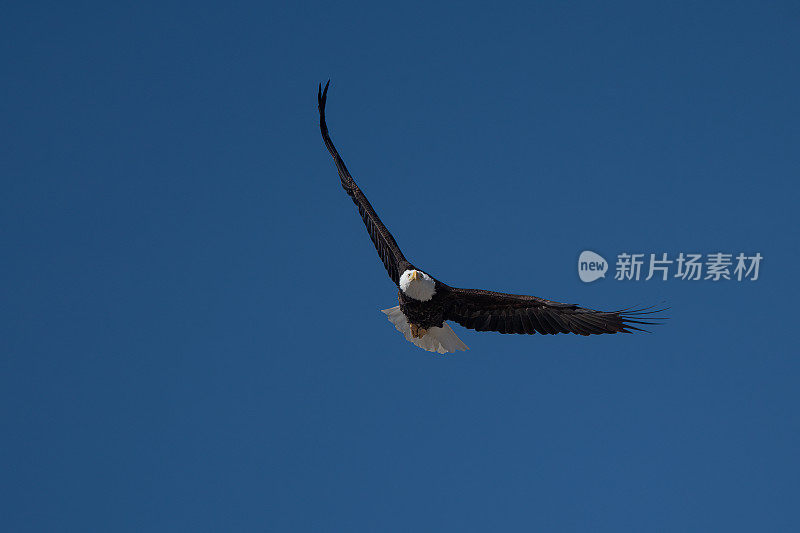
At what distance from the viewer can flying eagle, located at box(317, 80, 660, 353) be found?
1228cm

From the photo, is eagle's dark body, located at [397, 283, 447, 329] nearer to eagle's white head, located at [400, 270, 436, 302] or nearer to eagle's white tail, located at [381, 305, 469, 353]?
eagle's white head, located at [400, 270, 436, 302]

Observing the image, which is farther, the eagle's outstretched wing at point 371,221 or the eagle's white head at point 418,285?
the eagle's outstretched wing at point 371,221

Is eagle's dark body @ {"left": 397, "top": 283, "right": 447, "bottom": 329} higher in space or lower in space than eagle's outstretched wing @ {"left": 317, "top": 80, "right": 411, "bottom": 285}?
lower

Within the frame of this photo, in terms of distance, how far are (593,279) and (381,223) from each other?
201 cm

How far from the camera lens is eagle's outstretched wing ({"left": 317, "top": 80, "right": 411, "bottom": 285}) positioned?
12.8 meters

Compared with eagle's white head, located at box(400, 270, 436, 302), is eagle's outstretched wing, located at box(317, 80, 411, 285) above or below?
above

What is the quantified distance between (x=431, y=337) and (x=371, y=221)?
1141mm

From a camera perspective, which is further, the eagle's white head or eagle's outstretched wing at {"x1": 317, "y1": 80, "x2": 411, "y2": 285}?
eagle's outstretched wing at {"x1": 317, "y1": 80, "x2": 411, "y2": 285}

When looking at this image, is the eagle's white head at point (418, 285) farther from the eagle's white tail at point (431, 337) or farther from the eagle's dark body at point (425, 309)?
the eagle's white tail at point (431, 337)

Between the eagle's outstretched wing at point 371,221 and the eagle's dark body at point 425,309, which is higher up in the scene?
the eagle's outstretched wing at point 371,221

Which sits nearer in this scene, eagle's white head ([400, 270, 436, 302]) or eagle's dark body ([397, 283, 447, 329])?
eagle's white head ([400, 270, 436, 302])

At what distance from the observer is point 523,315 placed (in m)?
12.5

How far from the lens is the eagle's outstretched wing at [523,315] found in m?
12.2

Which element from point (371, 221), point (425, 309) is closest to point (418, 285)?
point (425, 309)
